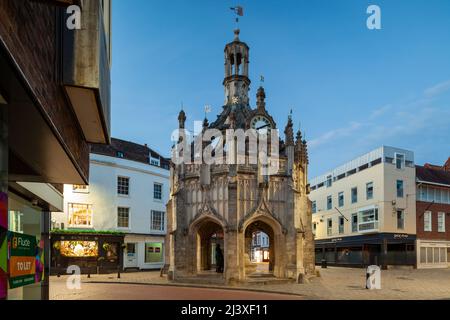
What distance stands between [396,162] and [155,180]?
22916 millimetres

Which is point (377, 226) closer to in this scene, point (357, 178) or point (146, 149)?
point (357, 178)

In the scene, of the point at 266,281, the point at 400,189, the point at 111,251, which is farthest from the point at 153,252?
the point at 400,189

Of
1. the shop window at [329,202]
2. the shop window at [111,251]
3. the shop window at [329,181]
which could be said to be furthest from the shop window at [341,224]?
the shop window at [111,251]

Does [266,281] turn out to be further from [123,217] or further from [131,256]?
[123,217]

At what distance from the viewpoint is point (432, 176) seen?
42438 mm

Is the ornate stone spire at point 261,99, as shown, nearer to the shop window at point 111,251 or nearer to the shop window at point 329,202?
the shop window at point 111,251

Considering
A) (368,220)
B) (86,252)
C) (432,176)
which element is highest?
(432,176)

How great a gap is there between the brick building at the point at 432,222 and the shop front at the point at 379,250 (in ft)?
3.83

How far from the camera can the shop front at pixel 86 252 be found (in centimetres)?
3078

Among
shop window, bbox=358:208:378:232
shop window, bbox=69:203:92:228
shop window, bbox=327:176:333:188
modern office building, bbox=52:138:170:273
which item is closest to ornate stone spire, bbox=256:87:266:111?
modern office building, bbox=52:138:170:273

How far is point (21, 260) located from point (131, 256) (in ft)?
98.5

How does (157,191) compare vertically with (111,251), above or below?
above

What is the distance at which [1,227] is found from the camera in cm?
430
